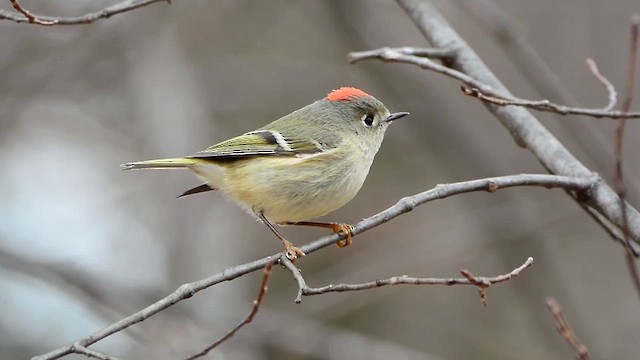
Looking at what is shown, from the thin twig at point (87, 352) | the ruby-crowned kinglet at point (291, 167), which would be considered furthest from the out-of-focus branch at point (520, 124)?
the thin twig at point (87, 352)

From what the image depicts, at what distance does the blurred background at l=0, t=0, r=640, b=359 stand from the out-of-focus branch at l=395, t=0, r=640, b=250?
1.90 feet

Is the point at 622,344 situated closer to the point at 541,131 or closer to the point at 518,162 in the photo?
the point at 518,162

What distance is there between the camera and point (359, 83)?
6527 millimetres

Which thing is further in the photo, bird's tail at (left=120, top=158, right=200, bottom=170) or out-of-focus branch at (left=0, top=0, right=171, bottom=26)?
bird's tail at (left=120, top=158, right=200, bottom=170)

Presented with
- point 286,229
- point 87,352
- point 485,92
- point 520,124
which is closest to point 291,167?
point 485,92

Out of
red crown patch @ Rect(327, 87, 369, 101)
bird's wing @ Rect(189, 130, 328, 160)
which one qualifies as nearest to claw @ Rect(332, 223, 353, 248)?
bird's wing @ Rect(189, 130, 328, 160)

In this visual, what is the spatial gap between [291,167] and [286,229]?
3.40 m

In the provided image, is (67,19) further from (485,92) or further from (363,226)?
(485,92)

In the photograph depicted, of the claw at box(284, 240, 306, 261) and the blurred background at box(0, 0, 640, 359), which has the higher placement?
the blurred background at box(0, 0, 640, 359)

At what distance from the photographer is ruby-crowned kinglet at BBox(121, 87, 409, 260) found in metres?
3.08

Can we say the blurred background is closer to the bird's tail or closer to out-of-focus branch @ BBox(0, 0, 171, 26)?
the bird's tail

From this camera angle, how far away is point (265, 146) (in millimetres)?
3283

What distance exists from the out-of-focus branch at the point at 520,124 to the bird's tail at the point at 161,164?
3.10ft

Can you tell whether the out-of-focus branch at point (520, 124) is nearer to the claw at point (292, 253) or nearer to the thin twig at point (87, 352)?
the claw at point (292, 253)
